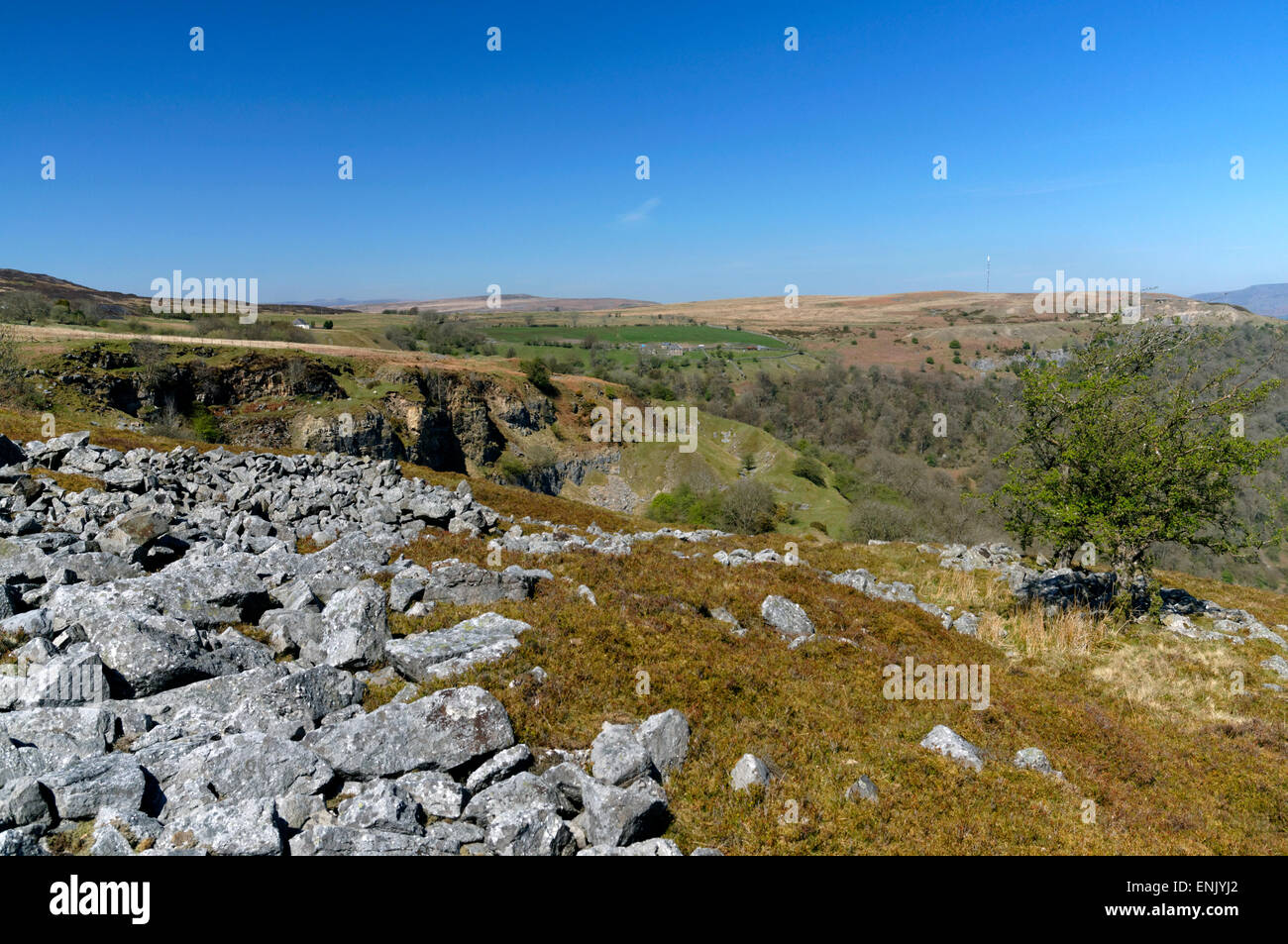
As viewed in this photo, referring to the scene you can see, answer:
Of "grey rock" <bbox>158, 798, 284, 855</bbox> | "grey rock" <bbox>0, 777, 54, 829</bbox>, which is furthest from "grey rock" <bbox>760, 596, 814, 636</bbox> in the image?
"grey rock" <bbox>0, 777, 54, 829</bbox>

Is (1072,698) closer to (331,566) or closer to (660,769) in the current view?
(660,769)

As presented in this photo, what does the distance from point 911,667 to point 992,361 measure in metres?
188

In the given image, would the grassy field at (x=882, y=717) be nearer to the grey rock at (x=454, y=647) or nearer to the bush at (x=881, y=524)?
the grey rock at (x=454, y=647)

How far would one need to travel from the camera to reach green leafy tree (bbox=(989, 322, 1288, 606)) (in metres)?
17.4

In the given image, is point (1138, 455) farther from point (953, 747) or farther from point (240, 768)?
point (240, 768)

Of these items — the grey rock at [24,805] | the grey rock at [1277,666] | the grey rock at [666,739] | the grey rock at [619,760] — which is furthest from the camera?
the grey rock at [1277,666]

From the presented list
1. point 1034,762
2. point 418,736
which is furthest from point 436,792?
point 1034,762

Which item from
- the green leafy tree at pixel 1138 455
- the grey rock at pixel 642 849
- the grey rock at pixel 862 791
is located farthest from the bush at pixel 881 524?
the grey rock at pixel 642 849

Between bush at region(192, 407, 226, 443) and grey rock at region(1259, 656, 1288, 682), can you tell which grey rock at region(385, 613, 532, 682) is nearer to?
grey rock at region(1259, 656, 1288, 682)

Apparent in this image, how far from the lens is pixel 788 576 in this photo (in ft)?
62.1

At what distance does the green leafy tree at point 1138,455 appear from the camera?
57.2ft

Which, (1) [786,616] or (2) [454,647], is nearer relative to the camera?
(2) [454,647]

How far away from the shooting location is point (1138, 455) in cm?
1816

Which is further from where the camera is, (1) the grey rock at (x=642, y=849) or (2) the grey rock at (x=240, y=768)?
(2) the grey rock at (x=240, y=768)
